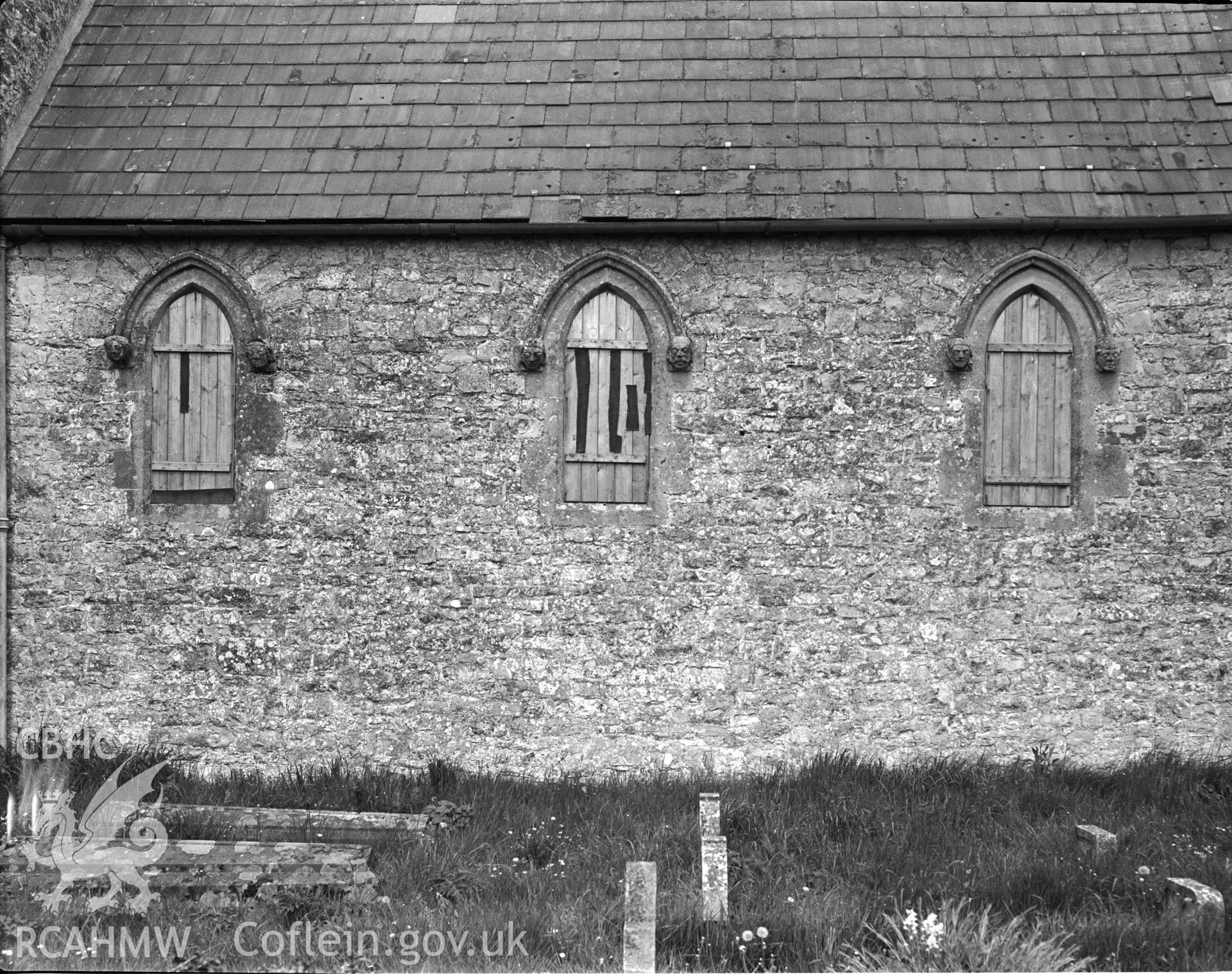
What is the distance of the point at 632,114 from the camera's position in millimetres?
8562

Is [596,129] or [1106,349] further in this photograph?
[596,129]

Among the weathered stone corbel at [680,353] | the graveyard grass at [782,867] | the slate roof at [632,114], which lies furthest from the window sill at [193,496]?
the weathered stone corbel at [680,353]

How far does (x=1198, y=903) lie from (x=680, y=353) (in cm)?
511

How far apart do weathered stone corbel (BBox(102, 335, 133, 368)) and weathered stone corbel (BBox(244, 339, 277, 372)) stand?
3.31 ft

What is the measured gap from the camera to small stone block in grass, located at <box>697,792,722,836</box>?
5754mm

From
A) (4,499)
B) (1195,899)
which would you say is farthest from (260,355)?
(1195,899)

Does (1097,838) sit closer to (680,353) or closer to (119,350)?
(680,353)

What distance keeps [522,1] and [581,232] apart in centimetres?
318

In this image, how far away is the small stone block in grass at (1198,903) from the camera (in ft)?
16.0

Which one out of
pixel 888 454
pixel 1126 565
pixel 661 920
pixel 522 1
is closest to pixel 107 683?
pixel 661 920

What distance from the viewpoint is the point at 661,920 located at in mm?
5133

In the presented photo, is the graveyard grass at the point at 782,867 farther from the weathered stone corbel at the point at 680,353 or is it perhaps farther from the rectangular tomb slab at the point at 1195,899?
the weathered stone corbel at the point at 680,353

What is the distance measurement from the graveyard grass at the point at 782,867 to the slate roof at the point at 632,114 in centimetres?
458

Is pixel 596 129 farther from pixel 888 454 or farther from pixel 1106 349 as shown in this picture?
pixel 1106 349
